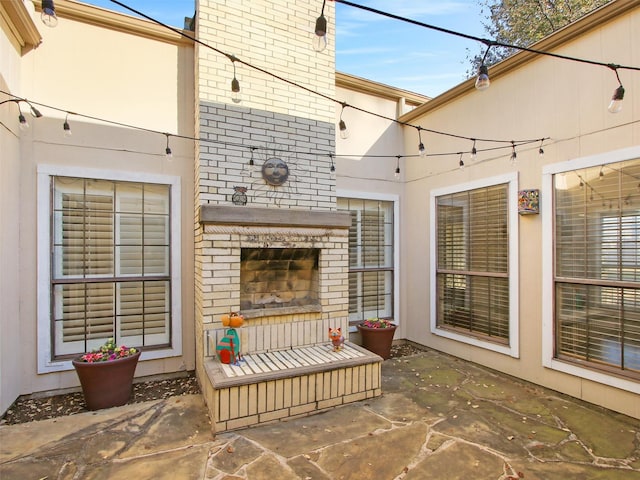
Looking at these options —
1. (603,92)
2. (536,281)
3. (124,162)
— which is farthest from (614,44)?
(124,162)

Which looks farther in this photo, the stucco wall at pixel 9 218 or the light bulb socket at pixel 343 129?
the light bulb socket at pixel 343 129

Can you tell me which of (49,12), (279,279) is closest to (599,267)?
(279,279)

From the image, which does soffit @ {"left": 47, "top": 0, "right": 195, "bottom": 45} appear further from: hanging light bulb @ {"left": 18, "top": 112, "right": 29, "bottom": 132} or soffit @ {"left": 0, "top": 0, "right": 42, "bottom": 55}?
hanging light bulb @ {"left": 18, "top": 112, "right": 29, "bottom": 132}

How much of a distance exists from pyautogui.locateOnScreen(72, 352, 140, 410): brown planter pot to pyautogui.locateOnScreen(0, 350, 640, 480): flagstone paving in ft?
0.53

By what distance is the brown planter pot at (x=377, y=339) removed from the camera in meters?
4.61

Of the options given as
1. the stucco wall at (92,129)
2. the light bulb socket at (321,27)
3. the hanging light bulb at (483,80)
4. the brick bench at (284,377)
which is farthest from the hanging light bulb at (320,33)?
the stucco wall at (92,129)

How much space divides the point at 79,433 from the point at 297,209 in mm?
2692

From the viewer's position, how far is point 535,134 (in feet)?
12.4

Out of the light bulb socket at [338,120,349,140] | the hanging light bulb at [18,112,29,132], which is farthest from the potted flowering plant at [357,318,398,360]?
the hanging light bulb at [18,112,29,132]

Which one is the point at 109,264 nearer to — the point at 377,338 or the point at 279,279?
the point at 279,279

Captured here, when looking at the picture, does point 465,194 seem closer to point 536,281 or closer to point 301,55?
point 536,281

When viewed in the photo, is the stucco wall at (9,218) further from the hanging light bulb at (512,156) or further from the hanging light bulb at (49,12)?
the hanging light bulb at (512,156)

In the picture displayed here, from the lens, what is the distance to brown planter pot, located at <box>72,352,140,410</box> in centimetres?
318

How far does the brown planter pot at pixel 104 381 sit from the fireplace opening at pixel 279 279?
1231mm
